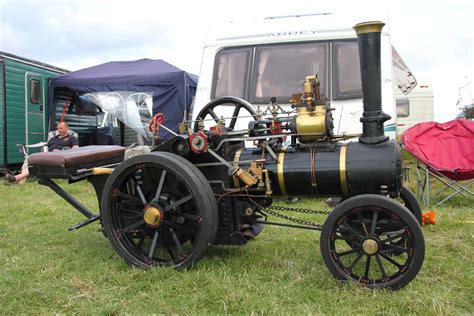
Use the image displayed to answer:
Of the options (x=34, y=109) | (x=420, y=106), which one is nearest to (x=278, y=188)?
(x=34, y=109)

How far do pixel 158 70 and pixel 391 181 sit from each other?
836cm

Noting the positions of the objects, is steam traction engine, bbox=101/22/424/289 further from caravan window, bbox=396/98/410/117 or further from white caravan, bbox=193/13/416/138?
caravan window, bbox=396/98/410/117

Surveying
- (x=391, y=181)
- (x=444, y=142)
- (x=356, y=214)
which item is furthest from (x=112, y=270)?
(x=444, y=142)

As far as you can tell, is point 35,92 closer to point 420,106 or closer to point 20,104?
point 20,104

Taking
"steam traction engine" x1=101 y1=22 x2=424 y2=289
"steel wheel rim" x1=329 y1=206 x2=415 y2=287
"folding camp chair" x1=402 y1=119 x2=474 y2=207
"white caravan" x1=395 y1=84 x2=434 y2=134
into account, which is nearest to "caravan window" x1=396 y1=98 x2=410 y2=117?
"white caravan" x1=395 y1=84 x2=434 y2=134

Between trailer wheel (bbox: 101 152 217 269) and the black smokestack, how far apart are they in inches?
47.7

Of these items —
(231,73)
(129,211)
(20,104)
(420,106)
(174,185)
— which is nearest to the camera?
(174,185)

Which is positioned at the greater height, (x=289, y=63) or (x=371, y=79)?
(x=289, y=63)

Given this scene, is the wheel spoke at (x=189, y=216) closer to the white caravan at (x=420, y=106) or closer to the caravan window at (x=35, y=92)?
the caravan window at (x=35, y=92)

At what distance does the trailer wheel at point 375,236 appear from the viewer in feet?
10.4

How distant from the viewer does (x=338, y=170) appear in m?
3.50

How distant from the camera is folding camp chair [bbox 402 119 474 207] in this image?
6.49 metres

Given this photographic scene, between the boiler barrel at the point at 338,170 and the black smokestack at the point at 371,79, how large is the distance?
0.10 m

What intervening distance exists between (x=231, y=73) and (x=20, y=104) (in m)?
5.55
